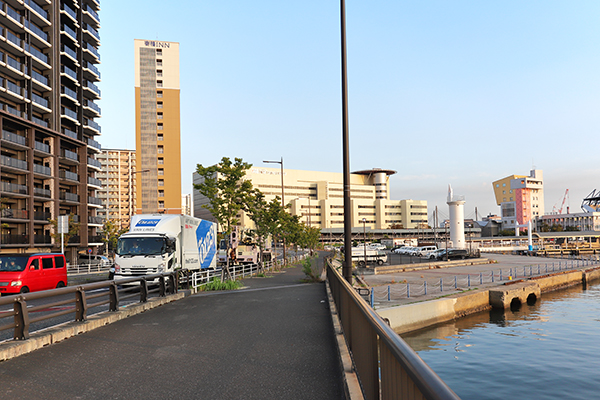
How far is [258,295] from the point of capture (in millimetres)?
18781

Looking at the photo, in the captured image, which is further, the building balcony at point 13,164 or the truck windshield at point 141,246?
the building balcony at point 13,164

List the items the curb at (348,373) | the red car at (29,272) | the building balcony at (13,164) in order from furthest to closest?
the building balcony at (13,164)
the red car at (29,272)
the curb at (348,373)

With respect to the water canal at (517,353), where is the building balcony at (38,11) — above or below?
above

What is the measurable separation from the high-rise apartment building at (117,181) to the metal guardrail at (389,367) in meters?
154

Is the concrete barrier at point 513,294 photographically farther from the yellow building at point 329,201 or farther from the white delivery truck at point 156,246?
the yellow building at point 329,201

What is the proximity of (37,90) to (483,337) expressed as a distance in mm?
57331

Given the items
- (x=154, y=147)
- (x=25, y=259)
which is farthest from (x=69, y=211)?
(x=25, y=259)

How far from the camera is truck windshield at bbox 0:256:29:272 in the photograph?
20531mm

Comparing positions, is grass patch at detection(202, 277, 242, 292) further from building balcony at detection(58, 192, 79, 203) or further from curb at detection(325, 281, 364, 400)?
building balcony at detection(58, 192, 79, 203)

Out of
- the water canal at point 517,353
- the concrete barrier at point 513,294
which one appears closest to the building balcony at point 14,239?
the water canal at point 517,353

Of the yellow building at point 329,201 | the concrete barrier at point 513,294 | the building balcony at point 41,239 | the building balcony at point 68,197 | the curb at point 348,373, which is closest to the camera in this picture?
the curb at point 348,373

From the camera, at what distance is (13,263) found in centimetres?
2069

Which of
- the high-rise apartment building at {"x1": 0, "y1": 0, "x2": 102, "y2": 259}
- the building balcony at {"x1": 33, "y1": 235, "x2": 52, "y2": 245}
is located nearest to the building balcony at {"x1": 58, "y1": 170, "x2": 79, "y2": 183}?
the high-rise apartment building at {"x1": 0, "y1": 0, "x2": 102, "y2": 259}

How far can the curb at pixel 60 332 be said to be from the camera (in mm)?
7949
